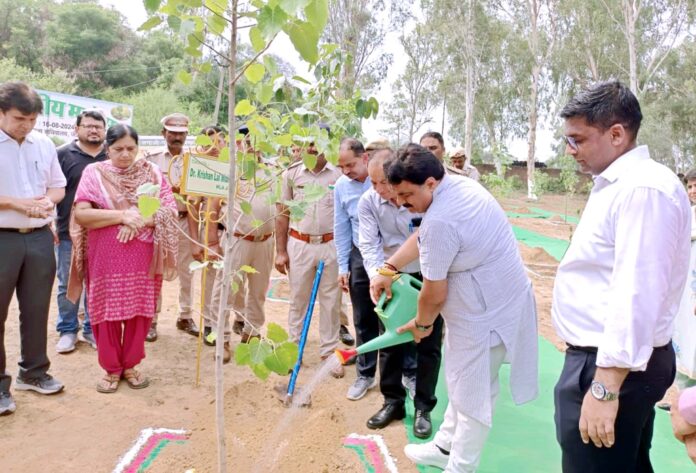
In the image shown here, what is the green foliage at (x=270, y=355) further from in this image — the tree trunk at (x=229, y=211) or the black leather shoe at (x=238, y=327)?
the black leather shoe at (x=238, y=327)

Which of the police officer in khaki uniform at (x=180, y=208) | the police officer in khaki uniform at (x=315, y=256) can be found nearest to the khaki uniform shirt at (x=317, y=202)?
the police officer in khaki uniform at (x=315, y=256)

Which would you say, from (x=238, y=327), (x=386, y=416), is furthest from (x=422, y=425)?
(x=238, y=327)

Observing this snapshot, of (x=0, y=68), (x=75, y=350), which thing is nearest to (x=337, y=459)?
(x=75, y=350)

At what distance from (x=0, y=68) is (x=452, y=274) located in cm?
2700

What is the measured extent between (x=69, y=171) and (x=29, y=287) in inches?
47.1

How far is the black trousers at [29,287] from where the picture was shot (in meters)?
3.11

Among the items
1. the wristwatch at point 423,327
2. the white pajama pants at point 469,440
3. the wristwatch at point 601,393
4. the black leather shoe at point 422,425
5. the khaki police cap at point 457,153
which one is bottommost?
the black leather shoe at point 422,425

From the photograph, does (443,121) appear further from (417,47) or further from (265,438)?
(265,438)

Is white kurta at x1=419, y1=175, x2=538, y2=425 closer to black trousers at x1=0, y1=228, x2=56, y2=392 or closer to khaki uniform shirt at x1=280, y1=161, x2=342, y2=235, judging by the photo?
khaki uniform shirt at x1=280, y1=161, x2=342, y2=235

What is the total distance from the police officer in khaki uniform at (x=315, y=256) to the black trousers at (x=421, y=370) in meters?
0.81

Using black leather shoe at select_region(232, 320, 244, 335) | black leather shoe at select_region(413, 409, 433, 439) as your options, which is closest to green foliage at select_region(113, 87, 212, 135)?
black leather shoe at select_region(232, 320, 244, 335)

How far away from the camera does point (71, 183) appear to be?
4090 mm

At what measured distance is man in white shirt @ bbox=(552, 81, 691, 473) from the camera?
140cm

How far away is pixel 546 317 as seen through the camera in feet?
18.5
